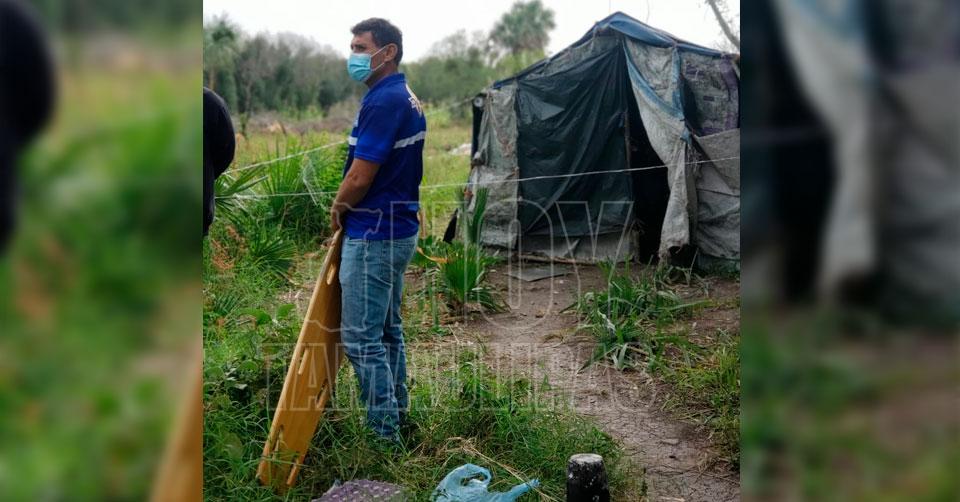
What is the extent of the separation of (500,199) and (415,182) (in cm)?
460

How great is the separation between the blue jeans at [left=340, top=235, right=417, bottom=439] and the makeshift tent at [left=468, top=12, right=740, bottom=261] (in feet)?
12.0

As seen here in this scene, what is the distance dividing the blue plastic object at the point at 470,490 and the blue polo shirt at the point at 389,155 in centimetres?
93

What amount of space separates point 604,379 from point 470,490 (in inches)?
74.9

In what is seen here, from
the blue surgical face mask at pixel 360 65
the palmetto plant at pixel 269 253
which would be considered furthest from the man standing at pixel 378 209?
the palmetto plant at pixel 269 253

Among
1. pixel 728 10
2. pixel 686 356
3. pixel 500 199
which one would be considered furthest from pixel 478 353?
pixel 500 199

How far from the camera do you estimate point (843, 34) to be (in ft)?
2.02

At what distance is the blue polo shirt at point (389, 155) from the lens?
3158mm

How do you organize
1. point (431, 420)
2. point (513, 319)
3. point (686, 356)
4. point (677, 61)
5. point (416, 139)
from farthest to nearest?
point (677, 61), point (513, 319), point (686, 356), point (431, 420), point (416, 139)

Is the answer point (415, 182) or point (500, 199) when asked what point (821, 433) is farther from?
point (500, 199)

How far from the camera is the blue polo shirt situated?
3158 millimetres

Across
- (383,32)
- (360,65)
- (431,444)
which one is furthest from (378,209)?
(431,444)

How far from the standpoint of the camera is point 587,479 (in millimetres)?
2650

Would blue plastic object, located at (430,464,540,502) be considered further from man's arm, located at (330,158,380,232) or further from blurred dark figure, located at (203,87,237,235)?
blurred dark figure, located at (203,87,237,235)

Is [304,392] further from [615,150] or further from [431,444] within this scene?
[615,150]
